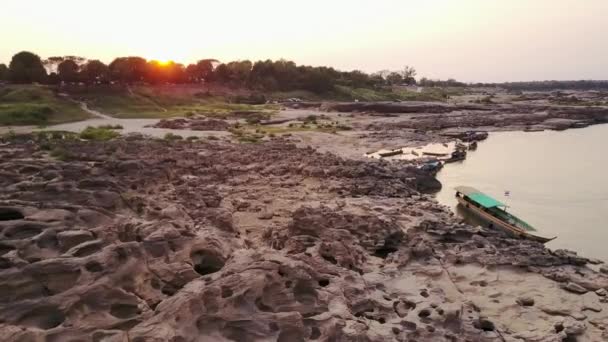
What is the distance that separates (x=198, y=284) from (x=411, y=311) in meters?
6.49

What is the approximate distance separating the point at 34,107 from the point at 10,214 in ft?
176

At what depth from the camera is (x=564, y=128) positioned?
7669 cm

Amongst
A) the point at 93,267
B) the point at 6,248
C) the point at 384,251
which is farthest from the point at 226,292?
the point at 384,251

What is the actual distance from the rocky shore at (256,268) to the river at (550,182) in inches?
246

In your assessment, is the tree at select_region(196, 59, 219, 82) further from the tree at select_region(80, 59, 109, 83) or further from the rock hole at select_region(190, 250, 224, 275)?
the rock hole at select_region(190, 250, 224, 275)

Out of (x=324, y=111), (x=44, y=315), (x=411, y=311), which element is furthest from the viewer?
(x=324, y=111)

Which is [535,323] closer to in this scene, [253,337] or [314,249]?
[314,249]

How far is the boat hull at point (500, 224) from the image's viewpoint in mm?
23688

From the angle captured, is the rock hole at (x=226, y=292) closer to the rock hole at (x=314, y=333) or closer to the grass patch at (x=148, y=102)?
the rock hole at (x=314, y=333)

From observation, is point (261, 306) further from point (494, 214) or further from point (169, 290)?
point (494, 214)

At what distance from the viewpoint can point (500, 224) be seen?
2570 centimetres

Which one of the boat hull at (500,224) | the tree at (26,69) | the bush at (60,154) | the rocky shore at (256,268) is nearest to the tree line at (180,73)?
the tree at (26,69)

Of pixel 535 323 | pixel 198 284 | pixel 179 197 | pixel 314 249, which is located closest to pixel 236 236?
pixel 314 249

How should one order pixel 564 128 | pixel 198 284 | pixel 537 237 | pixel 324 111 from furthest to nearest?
pixel 324 111 < pixel 564 128 < pixel 537 237 < pixel 198 284
